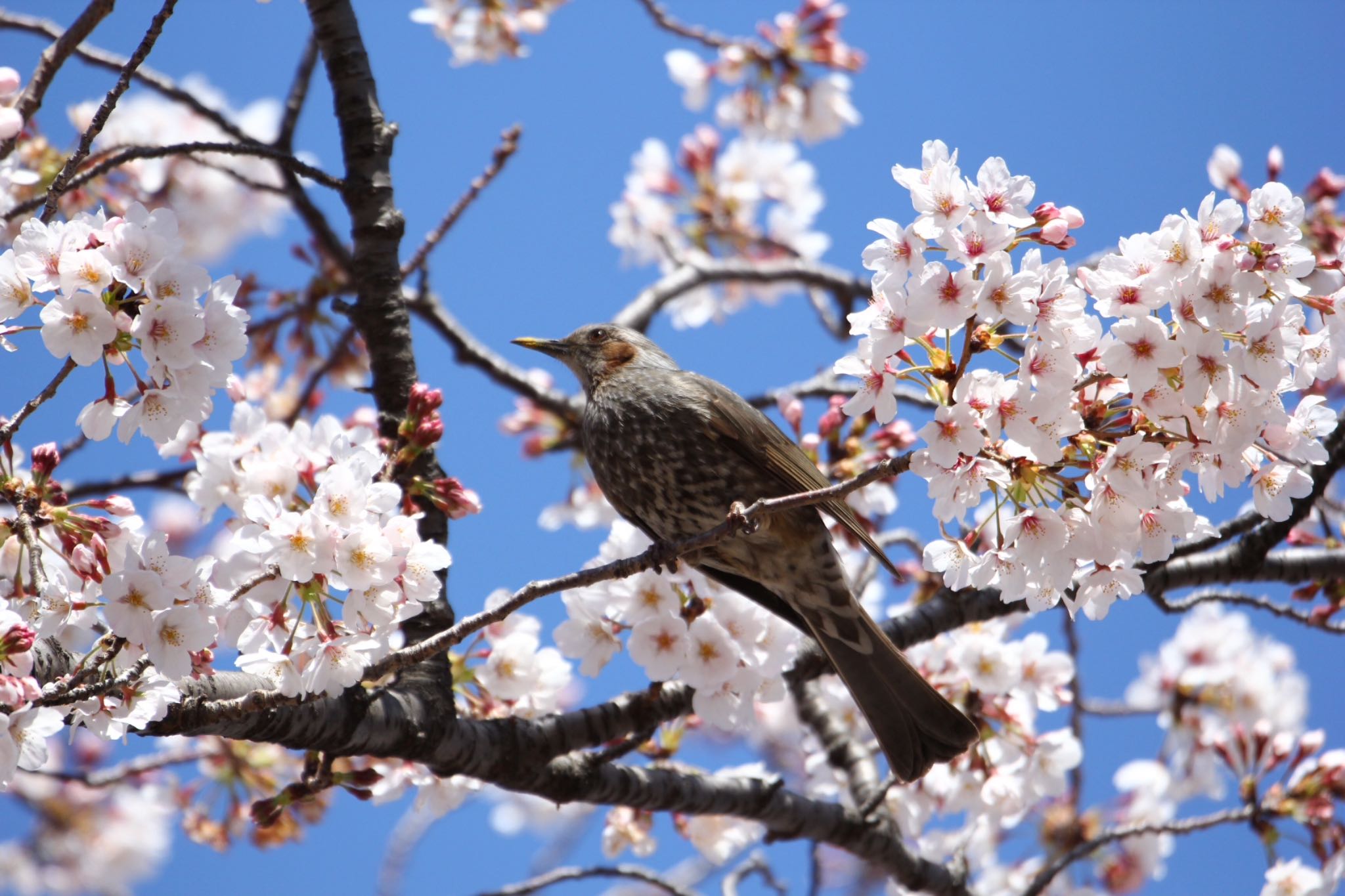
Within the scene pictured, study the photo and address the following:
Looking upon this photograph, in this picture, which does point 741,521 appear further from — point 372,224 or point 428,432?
point 372,224

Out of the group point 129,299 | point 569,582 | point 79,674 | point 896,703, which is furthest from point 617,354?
point 79,674

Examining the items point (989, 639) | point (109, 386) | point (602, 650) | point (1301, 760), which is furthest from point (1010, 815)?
point (109, 386)

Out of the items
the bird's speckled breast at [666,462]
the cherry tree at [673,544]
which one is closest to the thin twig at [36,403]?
the cherry tree at [673,544]

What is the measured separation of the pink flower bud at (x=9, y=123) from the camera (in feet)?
7.93

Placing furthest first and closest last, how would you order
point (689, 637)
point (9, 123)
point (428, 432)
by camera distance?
point (689, 637), point (428, 432), point (9, 123)

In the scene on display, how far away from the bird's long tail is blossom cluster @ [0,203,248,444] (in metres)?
2.02

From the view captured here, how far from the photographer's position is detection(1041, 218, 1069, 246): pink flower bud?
6.61 feet

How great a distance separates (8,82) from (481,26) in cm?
321

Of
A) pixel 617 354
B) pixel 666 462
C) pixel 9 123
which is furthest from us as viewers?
pixel 617 354

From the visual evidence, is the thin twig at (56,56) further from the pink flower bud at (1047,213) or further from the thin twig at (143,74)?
the pink flower bud at (1047,213)

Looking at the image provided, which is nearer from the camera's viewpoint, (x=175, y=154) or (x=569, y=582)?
(x=569, y=582)

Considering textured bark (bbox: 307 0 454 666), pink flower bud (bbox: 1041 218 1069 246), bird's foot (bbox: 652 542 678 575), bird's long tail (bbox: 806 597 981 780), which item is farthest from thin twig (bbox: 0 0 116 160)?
bird's long tail (bbox: 806 597 981 780)

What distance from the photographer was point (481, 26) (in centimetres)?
552

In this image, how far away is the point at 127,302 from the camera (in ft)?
6.48
